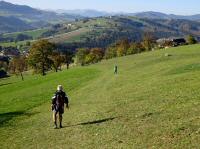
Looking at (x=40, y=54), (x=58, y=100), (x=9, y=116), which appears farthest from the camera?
(x=40, y=54)

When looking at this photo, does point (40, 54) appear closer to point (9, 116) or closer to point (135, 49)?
point (135, 49)

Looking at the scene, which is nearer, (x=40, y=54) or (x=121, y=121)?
(x=121, y=121)

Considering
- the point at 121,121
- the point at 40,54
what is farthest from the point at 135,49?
the point at 121,121

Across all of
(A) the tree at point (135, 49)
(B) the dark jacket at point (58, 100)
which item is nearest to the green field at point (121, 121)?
(B) the dark jacket at point (58, 100)

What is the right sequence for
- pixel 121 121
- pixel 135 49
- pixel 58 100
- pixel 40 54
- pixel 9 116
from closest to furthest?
pixel 121 121, pixel 58 100, pixel 9 116, pixel 40 54, pixel 135 49

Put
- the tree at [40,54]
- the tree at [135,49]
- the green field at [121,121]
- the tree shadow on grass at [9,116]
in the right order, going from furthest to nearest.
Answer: the tree at [135,49] → the tree at [40,54] → the tree shadow on grass at [9,116] → the green field at [121,121]

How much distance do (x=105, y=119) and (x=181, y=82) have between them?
17.4 meters

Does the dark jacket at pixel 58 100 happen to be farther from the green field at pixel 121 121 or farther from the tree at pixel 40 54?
the tree at pixel 40 54

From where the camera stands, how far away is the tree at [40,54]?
145 m

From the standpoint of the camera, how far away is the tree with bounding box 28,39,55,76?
475 feet

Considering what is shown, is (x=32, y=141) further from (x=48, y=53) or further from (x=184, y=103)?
(x=48, y=53)

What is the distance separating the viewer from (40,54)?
146125 millimetres

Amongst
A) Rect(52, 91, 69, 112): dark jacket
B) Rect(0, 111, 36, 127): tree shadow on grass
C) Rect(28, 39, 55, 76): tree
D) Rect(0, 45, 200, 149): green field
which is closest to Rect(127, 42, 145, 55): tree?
Rect(28, 39, 55, 76): tree

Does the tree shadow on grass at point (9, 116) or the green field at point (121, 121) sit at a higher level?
the green field at point (121, 121)
